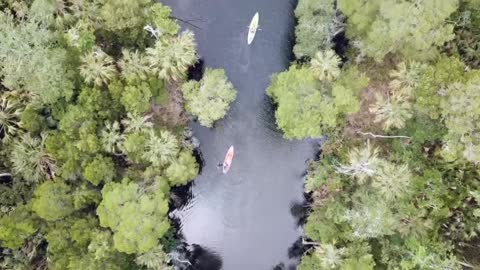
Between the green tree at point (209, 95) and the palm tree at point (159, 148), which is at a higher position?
the green tree at point (209, 95)

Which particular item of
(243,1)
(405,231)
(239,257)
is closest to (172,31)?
(243,1)

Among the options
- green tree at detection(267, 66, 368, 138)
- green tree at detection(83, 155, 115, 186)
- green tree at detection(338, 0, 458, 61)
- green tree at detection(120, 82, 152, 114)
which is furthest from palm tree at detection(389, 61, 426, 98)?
green tree at detection(83, 155, 115, 186)

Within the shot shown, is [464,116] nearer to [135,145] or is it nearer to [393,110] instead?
[393,110]

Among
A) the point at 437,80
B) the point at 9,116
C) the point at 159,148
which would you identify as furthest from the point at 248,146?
the point at 9,116

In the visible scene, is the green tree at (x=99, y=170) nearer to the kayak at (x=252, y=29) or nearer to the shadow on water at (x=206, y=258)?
the shadow on water at (x=206, y=258)

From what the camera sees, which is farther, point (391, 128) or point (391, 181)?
point (391, 128)

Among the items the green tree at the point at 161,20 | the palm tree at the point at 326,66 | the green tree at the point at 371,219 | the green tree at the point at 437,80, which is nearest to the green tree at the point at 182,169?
the green tree at the point at 161,20

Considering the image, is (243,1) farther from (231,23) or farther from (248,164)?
(248,164)
